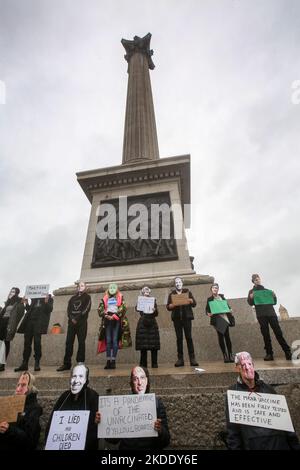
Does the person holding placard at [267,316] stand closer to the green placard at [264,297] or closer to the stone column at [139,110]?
the green placard at [264,297]

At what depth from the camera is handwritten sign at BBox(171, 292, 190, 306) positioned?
20.9 ft

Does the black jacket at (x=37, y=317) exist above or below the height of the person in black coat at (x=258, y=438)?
above

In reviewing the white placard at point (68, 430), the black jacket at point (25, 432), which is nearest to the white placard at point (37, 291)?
the black jacket at point (25, 432)

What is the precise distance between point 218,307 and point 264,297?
1035 mm

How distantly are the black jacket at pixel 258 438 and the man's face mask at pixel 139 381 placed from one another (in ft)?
3.54

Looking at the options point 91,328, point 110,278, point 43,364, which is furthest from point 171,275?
point 43,364

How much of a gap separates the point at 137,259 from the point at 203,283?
2.52 metres

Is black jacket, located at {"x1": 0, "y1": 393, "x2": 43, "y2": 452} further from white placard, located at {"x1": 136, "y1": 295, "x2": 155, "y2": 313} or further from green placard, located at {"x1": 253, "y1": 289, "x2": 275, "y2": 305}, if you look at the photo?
green placard, located at {"x1": 253, "y1": 289, "x2": 275, "y2": 305}

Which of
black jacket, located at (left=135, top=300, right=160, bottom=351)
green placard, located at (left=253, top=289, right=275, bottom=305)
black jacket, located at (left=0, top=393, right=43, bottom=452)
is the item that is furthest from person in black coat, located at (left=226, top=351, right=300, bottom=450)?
green placard, located at (left=253, top=289, right=275, bottom=305)

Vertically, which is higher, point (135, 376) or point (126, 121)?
point (126, 121)

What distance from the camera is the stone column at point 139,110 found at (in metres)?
14.8

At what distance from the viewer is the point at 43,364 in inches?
299
